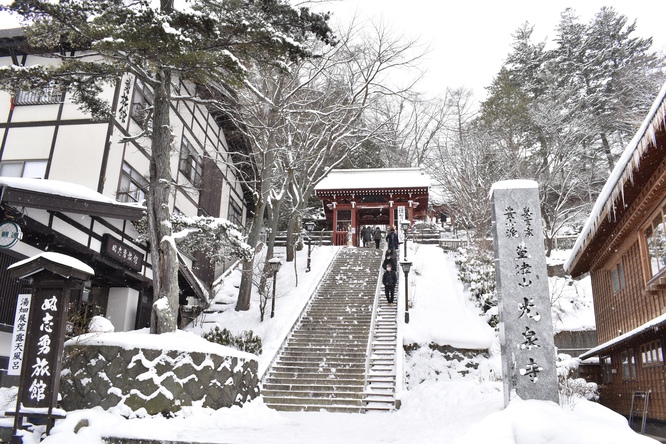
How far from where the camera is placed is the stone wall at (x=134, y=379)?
707cm

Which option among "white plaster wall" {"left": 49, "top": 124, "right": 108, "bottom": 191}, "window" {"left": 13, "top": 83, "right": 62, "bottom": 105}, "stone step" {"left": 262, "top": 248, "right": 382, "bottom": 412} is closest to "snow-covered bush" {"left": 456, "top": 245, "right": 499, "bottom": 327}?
"stone step" {"left": 262, "top": 248, "right": 382, "bottom": 412}

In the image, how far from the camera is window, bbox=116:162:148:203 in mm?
14062

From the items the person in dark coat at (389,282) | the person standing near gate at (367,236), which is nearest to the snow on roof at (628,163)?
the person in dark coat at (389,282)

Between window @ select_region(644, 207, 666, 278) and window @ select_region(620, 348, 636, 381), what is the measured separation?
2.78 metres

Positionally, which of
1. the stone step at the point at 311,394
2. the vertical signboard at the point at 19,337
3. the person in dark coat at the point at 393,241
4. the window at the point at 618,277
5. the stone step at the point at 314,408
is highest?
the person in dark coat at the point at 393,241

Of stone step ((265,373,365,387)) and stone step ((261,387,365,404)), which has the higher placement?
stone step ((265,373,365,387))

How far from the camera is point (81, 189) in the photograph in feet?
36.0

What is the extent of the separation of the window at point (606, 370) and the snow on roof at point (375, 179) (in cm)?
1409

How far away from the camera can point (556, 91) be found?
96.8ft

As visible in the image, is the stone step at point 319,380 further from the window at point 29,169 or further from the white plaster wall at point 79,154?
the window at point 29,169

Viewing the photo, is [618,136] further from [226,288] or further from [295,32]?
[295,32]

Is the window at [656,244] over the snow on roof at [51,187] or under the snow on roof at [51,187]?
under

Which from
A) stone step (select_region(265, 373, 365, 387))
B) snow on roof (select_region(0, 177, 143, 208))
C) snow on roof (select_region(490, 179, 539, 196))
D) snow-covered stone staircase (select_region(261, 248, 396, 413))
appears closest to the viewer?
snow on roof (select_region(490, 179, 539, 196))

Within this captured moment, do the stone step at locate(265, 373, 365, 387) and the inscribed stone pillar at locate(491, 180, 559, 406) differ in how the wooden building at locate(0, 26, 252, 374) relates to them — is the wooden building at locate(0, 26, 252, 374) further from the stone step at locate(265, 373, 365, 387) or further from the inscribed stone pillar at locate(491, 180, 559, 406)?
the inscribed stone pillar at locate(491, 180, 559, 406)
